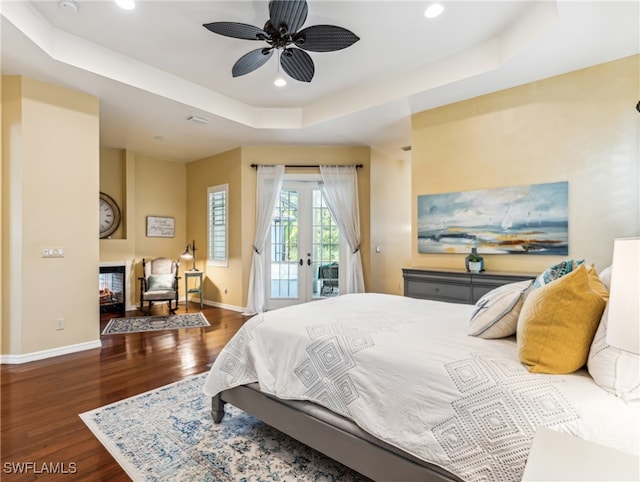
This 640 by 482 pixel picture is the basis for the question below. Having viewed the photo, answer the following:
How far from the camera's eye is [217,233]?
6203mm

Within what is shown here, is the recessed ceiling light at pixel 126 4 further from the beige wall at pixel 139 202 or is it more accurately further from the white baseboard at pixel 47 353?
the beige wall at pixel 139 202

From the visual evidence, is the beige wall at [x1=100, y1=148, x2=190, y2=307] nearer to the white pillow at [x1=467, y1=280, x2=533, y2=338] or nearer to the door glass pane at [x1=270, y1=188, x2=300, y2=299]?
the door glass pane at [x1=270, y1=188, x2=300, y2=299]

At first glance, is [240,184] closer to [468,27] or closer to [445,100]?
[445,100]

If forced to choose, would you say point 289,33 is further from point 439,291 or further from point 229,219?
point 229,219

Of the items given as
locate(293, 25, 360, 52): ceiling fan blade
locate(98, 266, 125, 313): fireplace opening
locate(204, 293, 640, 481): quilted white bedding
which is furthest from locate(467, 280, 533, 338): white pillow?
locate(98, 266, 125, 313): fireplace opening

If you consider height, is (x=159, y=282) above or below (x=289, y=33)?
below

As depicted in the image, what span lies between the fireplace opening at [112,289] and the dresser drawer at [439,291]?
16.8 feet

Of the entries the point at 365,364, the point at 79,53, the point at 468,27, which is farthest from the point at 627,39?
the point at 79,53

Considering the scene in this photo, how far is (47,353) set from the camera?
3.42m

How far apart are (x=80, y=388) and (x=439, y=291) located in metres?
3.51

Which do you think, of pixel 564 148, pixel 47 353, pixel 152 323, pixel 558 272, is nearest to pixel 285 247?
pixel 152 323

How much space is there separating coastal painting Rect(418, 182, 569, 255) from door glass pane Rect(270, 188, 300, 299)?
234 centimetres

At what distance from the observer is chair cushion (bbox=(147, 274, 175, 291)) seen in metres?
5.55

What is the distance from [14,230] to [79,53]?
191cm
